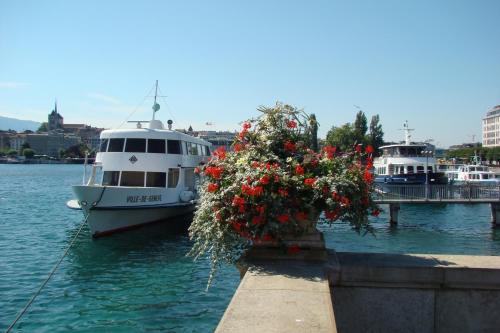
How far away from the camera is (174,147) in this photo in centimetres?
2448

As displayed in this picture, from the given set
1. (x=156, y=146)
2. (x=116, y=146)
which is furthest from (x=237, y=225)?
(x=116, y=146)

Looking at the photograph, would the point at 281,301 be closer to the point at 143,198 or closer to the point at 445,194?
the point at 143,198

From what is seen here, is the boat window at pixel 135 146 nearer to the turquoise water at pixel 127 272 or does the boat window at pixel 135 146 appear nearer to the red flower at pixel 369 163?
the turquoise water at pixel 127 272

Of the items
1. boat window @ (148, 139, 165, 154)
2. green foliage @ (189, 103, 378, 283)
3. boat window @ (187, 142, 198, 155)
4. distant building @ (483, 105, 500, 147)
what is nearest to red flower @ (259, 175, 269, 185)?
green foliage @ (189, 103, 378, 283)

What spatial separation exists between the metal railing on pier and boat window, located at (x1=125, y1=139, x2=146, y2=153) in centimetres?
1333

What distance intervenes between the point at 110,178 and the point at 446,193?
1830cm

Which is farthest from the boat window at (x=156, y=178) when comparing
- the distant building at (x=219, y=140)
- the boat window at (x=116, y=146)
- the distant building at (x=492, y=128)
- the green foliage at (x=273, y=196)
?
the distant building at (x=492, y=128)

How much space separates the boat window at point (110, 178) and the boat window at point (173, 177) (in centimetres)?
236

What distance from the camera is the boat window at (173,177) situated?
24.2 m

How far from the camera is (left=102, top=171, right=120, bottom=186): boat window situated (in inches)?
928

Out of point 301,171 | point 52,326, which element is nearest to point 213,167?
point 301,171

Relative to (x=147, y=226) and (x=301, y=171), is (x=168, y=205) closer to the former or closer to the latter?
(x=147, y=226)

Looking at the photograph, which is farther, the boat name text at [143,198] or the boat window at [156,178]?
the boat window at [156,178]

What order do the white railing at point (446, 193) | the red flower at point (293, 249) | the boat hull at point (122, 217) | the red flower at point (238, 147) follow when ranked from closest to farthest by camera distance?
1. the red flower at point (293, 249)
2. the red flower at point (238, 147)
3. the boat hull at point (122, 217)
4. the white railing at point (446, 193)
